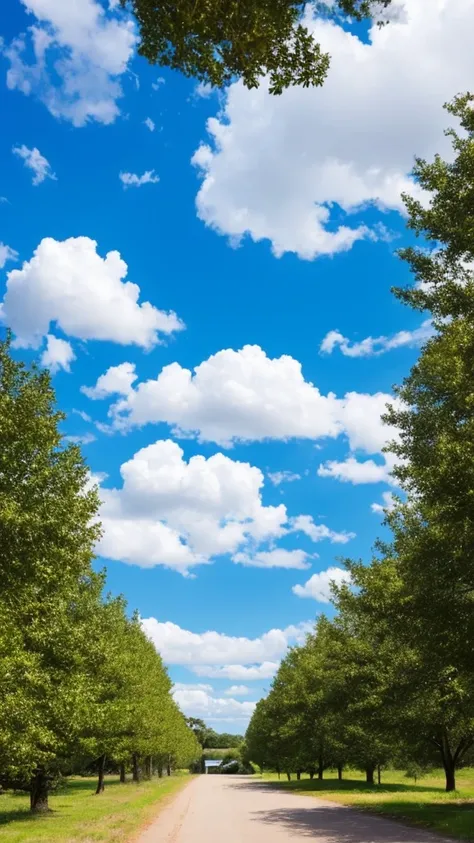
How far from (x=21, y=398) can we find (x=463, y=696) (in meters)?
19.6

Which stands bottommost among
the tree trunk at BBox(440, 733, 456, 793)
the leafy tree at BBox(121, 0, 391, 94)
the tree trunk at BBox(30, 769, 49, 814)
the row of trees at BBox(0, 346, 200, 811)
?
the tree trunk at BBox(30, 769, 49, 814)

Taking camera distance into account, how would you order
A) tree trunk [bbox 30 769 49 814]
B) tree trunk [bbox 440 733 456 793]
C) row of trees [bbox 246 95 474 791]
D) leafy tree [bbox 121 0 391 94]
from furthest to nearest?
1. tree trunk [bbox 440 733 456 793]
2. tree trunk [bbox 30 769 49 814]
3. row of trees [bbox 246 95 474 791]
4. leafy tree [bbox 121 0 391 94]

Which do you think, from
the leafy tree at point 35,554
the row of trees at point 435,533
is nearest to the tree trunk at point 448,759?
the row of trees at point 435,533

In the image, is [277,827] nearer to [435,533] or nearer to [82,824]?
[82,824]

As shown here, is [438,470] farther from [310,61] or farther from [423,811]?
[423,811]

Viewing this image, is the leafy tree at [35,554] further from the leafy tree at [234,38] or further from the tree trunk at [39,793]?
the leafy tree at [234,38]

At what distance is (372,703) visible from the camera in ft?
96.7

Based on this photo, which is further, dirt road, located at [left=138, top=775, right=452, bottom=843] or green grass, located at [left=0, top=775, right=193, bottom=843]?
green grass, located at [left=0, top=775, right=193, bottom=843]

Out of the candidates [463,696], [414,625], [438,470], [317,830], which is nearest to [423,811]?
[463,696]

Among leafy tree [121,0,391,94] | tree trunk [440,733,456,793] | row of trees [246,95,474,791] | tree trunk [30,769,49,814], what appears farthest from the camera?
tree trunk [440,733,456,793]

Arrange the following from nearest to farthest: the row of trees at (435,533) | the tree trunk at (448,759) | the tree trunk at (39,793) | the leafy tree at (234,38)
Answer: the leafy tree at (234,38) → the row of trees at (435,533) → the tree trunk at (39,793) → the tree trunk at (448,759)

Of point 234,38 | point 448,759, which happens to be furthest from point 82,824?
point 234,38

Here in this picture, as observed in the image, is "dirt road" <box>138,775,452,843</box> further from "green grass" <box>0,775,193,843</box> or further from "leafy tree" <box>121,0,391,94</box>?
"leafy tree" <box>121,0,391,94</box>

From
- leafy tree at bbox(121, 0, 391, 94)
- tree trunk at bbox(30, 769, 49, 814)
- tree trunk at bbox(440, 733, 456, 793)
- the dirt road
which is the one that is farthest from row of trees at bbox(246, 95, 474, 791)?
tree trunk at bbox(30, 769, 49, 814)
